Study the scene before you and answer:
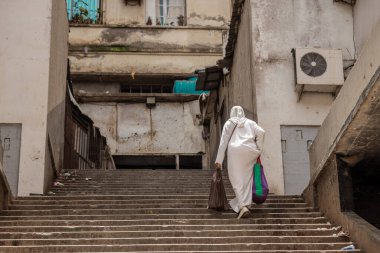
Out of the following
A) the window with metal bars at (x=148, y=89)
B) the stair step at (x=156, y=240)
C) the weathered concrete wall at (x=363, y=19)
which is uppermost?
the window with metal bars at (x=148, y=89)

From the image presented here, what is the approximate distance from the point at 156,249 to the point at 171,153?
52.1ft

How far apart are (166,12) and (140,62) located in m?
2.54

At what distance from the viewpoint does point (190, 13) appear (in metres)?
27.2

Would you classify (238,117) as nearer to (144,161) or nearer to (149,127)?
(149,127)

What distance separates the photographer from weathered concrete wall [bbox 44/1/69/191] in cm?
1383

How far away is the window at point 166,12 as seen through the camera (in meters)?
27.2

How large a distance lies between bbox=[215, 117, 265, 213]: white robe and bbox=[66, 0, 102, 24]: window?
17373mm

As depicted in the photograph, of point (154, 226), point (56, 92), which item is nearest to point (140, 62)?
point (56, 92)

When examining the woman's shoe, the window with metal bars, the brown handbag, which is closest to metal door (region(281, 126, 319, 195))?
the brown handbag

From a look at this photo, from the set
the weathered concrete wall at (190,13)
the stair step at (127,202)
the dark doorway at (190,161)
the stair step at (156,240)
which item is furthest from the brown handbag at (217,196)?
the weathered concrete wall at (190,13)

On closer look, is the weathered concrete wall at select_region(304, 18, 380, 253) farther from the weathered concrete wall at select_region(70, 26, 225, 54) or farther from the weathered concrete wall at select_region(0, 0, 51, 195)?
the weathered concrete wall at select_region(70, 26, 225, 54)

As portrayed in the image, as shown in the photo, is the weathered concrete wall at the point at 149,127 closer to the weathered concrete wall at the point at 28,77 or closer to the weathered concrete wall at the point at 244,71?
the weathered concrete wall at the point at 244,71

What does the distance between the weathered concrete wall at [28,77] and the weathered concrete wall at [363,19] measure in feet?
22.3

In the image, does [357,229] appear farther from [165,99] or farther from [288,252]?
[165,99]
